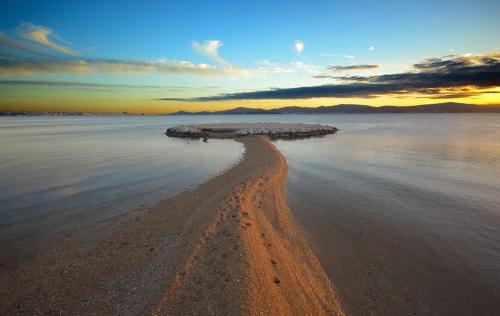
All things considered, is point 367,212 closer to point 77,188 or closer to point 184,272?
point 184,272

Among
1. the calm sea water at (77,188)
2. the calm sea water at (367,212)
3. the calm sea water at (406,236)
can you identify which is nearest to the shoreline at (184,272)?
the calm sea water at (406,236)

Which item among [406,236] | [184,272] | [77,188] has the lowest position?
[406,236]

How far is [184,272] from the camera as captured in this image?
18.9 feet

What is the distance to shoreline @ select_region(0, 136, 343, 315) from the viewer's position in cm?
515

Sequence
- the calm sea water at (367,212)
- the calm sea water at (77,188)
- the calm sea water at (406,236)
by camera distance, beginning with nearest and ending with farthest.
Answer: the calm sea water at (406,236)
the calm sea water at (367,212)
the calm sea water at (77,188)

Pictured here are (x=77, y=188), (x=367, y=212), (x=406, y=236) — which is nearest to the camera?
(x=406, y=236)

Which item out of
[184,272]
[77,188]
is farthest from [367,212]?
[77,188]

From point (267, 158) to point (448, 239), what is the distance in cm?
1448

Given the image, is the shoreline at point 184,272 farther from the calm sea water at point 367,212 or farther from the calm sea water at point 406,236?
the calm sea water at point 367,212

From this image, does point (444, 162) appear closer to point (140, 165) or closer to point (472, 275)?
point (472, 275)

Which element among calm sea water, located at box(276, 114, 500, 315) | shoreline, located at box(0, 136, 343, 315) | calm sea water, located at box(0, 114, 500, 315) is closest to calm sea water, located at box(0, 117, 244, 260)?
calm sea water, located at box(0, 114, 500, 315)

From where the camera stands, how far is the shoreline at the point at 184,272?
203 inches

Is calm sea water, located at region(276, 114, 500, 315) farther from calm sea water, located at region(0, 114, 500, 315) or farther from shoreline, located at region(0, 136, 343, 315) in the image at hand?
shoreline, located at region(0, 136, 343, 315)

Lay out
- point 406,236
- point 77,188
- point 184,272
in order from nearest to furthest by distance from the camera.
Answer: point 184,272
point 406,236
point 77,188
